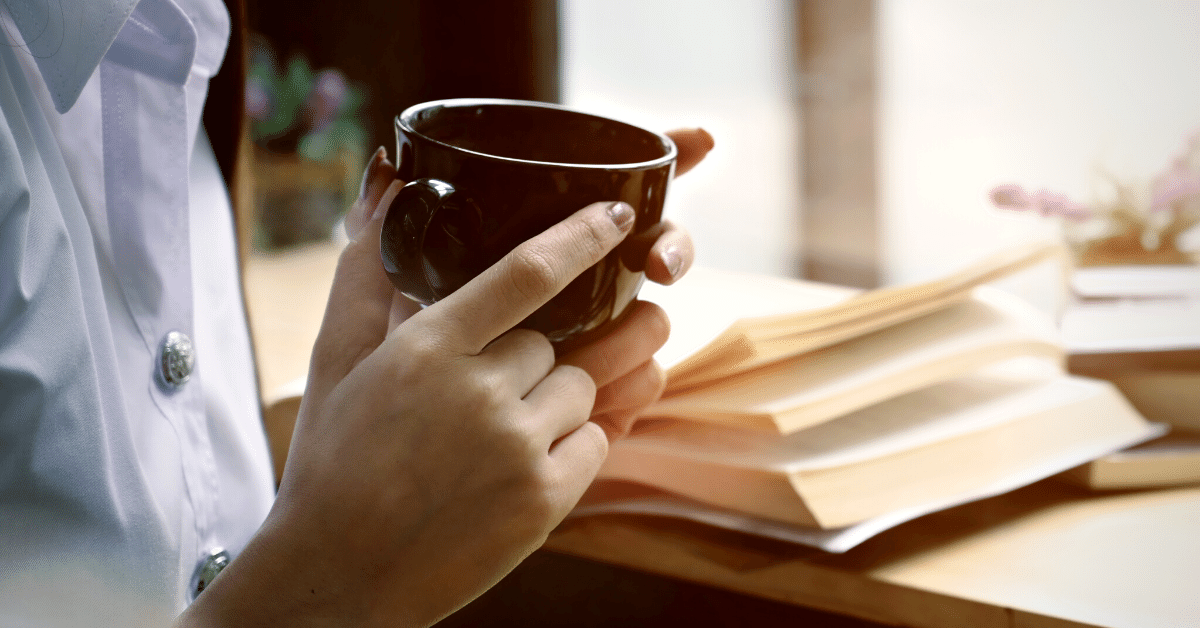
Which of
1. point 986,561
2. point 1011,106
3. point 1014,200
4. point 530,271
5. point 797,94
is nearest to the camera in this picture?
point 530,271

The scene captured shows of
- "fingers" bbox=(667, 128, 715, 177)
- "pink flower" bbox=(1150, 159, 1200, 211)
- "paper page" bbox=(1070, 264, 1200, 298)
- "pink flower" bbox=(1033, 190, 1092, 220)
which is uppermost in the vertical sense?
"fingers" bbox=(667, 128, 715, 177)

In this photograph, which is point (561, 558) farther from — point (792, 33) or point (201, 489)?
point (792, 33)

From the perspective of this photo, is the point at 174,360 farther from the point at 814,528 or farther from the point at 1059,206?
the point at 1059,206

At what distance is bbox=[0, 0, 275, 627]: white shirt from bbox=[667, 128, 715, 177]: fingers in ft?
0.84

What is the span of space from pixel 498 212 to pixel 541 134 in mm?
111

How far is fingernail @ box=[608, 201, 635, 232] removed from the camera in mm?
313

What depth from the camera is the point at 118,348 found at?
0.39 meters

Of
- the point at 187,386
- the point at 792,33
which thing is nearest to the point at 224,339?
the point at 187,386

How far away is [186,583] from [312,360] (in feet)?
0.42

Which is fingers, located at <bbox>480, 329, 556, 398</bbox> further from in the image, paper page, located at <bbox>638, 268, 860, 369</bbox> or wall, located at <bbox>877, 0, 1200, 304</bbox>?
wall, located at <bbox>877, 0, 1200, 304</bbox>

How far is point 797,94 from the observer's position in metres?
1.21

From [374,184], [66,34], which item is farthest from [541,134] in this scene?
[66,34]

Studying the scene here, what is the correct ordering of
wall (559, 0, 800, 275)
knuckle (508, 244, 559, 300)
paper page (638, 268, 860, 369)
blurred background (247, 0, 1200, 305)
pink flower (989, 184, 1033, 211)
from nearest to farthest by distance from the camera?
knuckle (508, 244, 559, 300) < paper page (638, 268, 860, 369) < pink flower (989, 184, 1033, 211) < blurred background (247, 0, 1200, 305) < wall (559, 0, 800, 275)

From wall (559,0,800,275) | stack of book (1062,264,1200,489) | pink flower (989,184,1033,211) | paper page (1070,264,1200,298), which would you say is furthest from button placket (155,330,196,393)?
wall (559,0,800,275)
